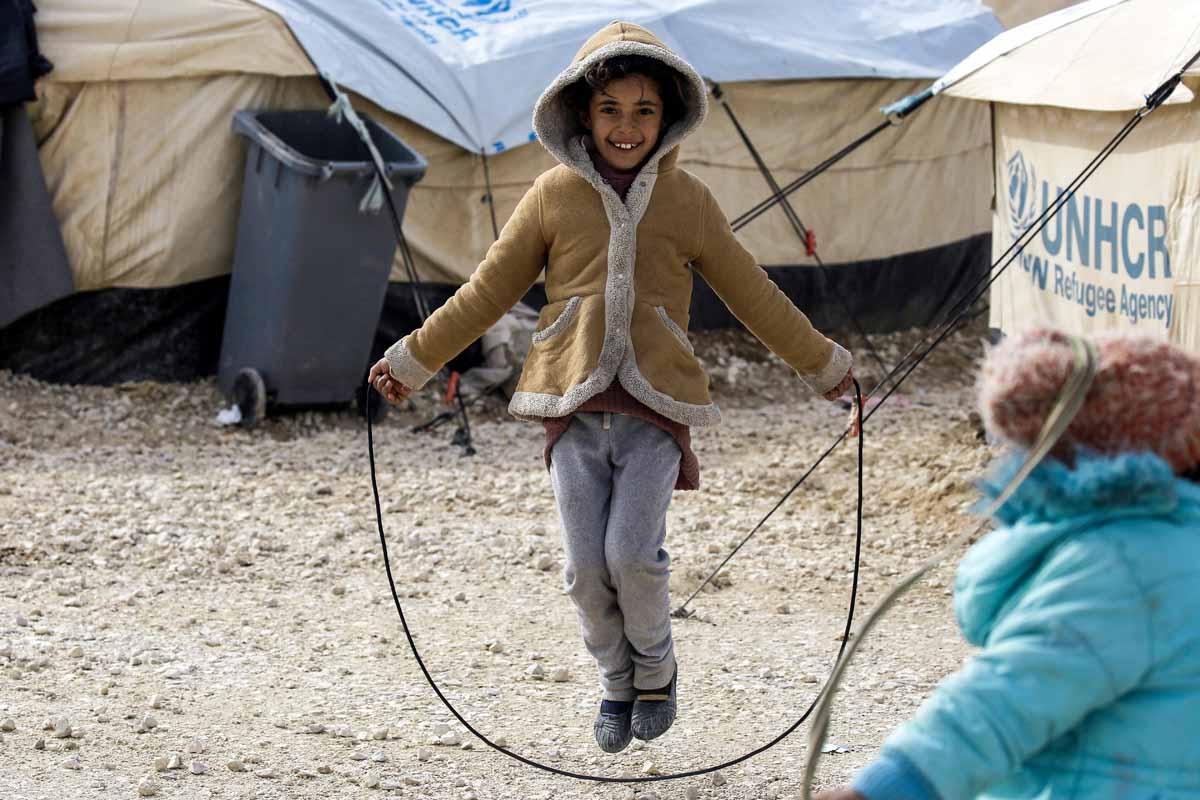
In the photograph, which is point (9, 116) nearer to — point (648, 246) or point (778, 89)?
point (778, 89)

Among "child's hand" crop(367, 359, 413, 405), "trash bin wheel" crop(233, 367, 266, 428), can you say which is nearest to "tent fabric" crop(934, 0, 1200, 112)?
"child's hand" crop(367, 359, 413, 405)

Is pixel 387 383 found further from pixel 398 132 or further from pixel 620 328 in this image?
pixel 398 132

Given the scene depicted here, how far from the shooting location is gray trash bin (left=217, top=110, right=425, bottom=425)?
25.5ft

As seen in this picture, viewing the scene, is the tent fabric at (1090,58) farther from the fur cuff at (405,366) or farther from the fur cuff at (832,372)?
the fur cuff at (405,366)

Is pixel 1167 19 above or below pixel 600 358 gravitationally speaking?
above

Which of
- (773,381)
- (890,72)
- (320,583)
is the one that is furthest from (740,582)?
(890,72)

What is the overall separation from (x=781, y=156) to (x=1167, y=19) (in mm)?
4228

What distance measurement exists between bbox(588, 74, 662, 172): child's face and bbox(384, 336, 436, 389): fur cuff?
666 mm

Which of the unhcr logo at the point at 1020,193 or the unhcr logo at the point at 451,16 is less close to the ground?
the unhcr logo at the point at 451,16

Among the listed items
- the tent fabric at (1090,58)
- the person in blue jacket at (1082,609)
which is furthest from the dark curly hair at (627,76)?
the tent fabric at (1090,58)

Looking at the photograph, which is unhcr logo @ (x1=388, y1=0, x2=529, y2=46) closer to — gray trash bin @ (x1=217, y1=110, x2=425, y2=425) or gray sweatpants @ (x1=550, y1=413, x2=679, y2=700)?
gray trash bin @ (x1=217, y1=110, x2=425, y2=425)

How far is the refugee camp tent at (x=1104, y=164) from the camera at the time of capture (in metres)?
5.86

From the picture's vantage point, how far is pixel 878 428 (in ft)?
27.9

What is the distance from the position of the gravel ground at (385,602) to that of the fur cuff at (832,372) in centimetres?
98
